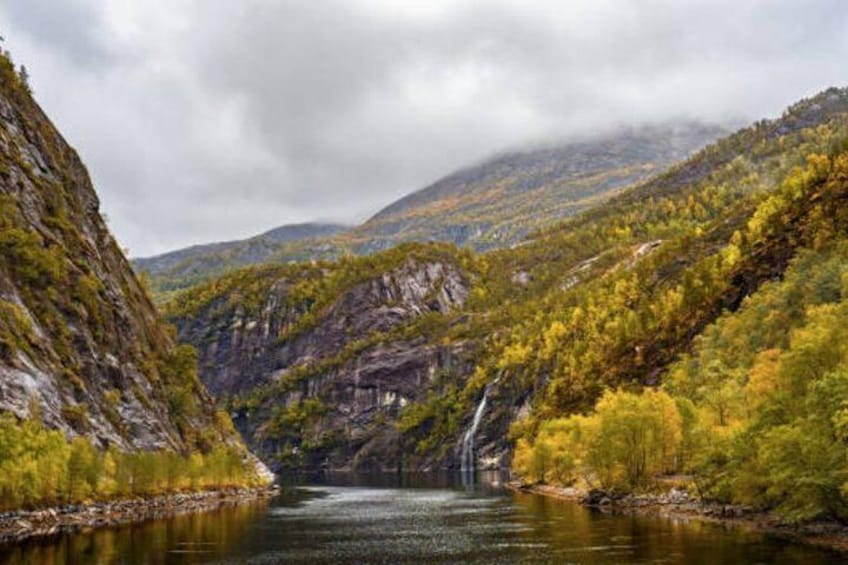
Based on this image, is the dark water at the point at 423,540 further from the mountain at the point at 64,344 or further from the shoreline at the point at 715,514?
the mountain at the point at 64,344

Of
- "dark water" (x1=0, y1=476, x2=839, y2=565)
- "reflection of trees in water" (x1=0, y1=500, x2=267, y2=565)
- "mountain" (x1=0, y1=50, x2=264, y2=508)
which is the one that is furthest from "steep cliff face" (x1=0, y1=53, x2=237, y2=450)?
"dark water" (x1=0, y1=476, x2=839, y2=565)

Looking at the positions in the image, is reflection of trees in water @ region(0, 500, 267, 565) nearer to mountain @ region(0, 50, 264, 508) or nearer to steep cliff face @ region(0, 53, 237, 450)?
mountain @ region(0, 50, 264, 508)

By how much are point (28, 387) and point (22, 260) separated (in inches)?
1205

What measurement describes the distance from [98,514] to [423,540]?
47.4 m

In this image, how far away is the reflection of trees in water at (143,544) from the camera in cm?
7581

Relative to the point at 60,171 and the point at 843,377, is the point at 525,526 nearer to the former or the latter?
the point at 843,377

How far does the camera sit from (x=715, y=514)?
96.8m

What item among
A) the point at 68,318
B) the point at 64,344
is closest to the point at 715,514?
the point at 64,344

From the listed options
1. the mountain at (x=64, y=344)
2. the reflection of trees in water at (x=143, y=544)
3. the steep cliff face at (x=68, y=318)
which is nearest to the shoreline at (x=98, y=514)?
the mountain at (x=64, y=344)

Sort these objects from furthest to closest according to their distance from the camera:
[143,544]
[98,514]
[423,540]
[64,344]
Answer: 1. [64,344]
2. [98,514]
3. [423,540]
4. [143,544]

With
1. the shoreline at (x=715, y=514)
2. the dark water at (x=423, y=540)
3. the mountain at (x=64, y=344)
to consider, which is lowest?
the dark water at (x=423, y=540)

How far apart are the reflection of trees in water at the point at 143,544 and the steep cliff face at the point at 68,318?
28.9 meters

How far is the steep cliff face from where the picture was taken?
438 ft

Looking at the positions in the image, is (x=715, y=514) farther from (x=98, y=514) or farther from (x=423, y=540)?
(x=98, y=514)
